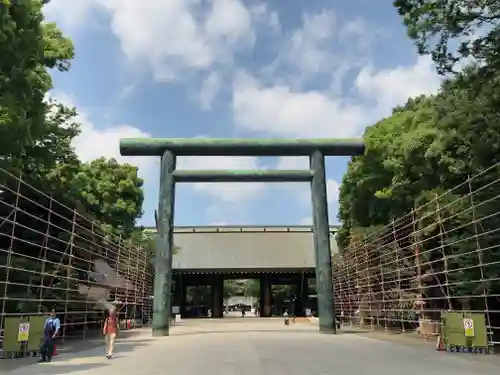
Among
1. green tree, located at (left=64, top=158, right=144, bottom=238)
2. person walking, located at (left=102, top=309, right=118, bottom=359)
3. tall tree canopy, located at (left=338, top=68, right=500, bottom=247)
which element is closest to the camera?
person walking, located at (left=102, top=309, right=118, bottom=359)

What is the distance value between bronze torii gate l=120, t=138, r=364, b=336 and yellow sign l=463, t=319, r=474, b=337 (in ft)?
30.7

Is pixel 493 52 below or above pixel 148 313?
above

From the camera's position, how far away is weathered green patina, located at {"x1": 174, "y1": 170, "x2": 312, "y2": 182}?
24.5 meters

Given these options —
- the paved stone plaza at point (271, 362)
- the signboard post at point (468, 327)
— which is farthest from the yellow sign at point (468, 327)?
the paved stone plaza at point (271, 362)

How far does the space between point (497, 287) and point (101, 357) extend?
11628 mm

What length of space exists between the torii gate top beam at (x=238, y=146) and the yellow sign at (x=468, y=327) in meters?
11.8

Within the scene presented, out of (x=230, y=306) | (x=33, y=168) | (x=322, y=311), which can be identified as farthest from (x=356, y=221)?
(x=230, y=306)

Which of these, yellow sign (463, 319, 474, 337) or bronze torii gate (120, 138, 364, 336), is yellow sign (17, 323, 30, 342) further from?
yellow sign (463, 319, 474, 337)

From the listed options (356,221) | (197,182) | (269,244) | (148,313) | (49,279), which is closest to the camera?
(49,279)

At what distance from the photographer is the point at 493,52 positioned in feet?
39.7

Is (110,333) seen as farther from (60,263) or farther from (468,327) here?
(468,327)

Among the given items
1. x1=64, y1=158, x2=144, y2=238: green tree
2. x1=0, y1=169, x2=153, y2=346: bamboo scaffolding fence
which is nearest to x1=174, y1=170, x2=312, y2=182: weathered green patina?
x1=0, y1=169, x2=153, y2=346: bamboo scaffolding fence

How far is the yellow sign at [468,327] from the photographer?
13897mm

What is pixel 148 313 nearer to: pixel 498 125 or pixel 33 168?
pixel 33 168
